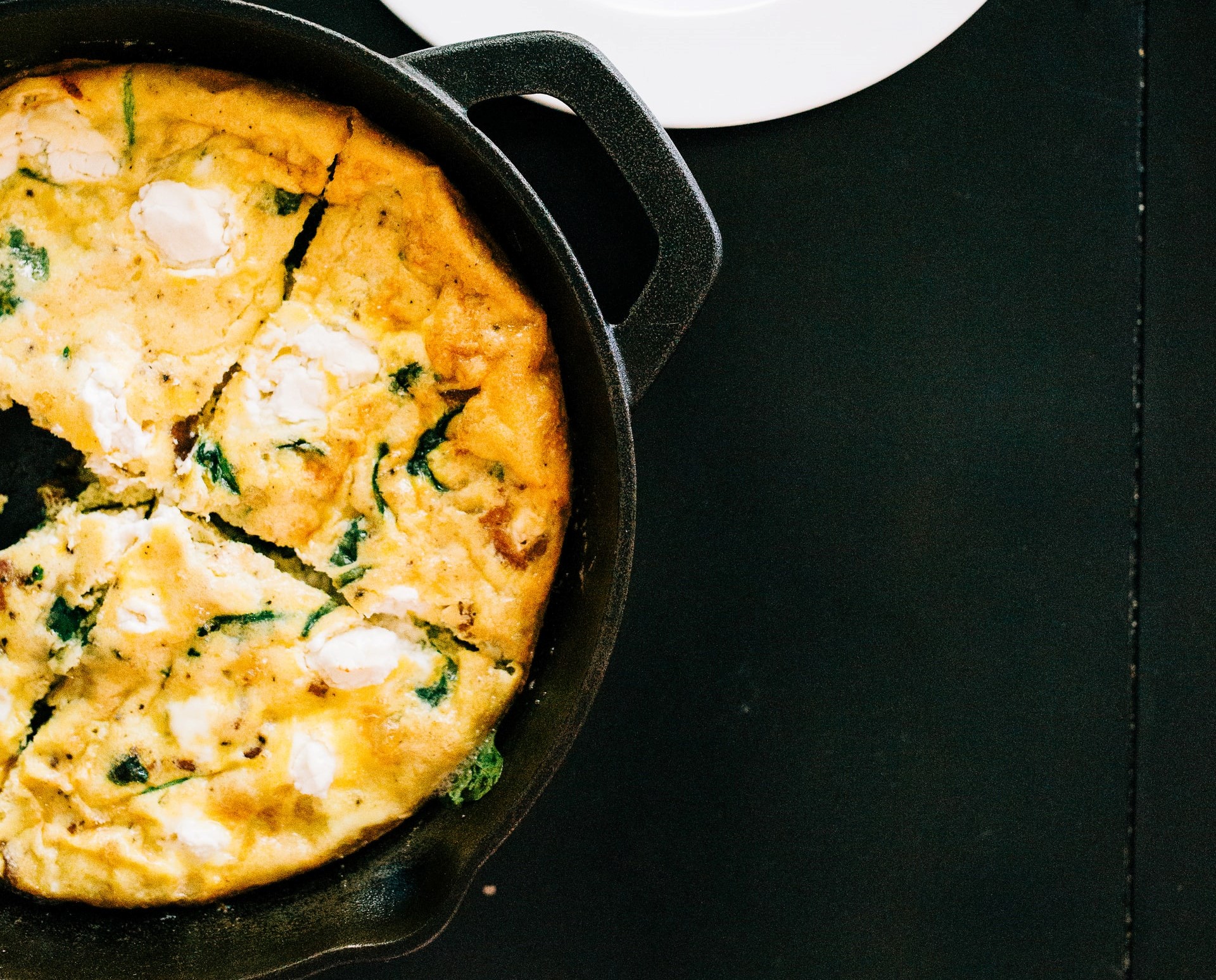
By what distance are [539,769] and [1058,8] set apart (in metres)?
1.64

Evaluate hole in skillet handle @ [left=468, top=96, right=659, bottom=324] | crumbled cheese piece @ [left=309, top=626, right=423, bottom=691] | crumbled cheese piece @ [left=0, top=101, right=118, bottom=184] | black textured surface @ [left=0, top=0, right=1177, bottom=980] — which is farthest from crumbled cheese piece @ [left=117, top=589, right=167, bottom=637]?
hole in skillet handle @ [left=468, top=96, right=659, bottom=324]

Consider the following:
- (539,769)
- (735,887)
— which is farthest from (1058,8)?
(735,887)

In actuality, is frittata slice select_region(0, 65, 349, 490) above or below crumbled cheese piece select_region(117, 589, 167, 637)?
above

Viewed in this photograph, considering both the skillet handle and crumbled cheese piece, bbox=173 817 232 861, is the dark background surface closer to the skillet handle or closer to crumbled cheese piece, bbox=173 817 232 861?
the skillet handle

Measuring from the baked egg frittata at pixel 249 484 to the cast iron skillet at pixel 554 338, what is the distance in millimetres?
53

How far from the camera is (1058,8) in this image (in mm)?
1675

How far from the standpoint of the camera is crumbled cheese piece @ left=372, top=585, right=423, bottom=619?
135 cm

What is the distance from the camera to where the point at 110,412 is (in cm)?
130

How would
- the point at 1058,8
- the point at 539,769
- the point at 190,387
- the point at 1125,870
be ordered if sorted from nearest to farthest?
the point at 539,769
the point at 190,387
the point at 1058,8
the point at 1125,870

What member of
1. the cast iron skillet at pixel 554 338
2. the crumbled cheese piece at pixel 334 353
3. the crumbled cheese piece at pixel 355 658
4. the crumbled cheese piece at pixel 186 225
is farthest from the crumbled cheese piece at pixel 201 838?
the crumbled cheese piece at pixel 186 225

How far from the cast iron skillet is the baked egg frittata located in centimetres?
5

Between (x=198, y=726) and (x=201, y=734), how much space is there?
0.04 feet

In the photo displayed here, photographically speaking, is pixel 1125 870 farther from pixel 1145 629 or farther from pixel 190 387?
pixel 190 387

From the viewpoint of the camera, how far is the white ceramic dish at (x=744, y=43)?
1.53 metres
